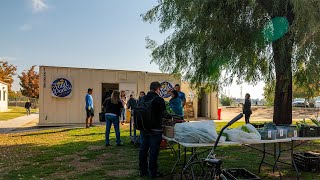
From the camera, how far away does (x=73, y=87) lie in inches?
696

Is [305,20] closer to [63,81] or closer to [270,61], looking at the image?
[270,61]

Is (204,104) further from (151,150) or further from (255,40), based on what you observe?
(151,150)

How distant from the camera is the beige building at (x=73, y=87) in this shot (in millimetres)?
17031

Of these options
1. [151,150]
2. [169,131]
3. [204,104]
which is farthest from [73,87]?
[169,131]

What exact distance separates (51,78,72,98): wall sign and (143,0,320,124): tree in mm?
9277

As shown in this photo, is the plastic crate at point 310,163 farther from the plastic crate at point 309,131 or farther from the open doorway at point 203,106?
the open doorway at point 203,106

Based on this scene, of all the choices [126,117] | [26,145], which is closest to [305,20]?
[26,145]

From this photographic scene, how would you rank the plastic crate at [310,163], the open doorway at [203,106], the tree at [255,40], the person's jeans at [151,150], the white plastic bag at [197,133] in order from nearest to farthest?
the white plastic bag at [197,133]
the person's jeans at [151,150]
the plastic crate at [310,163]
the tree at [255,40]
the open doorway at [203,106]

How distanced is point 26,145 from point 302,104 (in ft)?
126

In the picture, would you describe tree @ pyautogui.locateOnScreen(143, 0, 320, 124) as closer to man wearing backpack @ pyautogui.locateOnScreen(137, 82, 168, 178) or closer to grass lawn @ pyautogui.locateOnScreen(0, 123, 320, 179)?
grass lawn @ pyautogui.locateOnScreen(0, 123, 320, 179)

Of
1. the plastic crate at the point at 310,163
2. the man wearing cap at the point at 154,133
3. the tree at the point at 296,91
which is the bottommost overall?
the plastic crate at the point at 310,163

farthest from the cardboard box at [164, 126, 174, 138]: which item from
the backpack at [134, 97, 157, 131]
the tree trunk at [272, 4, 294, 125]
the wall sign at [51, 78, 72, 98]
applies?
the wall sign at [51, 78, 72, 98]

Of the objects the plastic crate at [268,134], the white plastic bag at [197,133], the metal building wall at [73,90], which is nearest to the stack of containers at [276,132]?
the plastic crate at [268,134]

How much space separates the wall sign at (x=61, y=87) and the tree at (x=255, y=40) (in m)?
9.28
